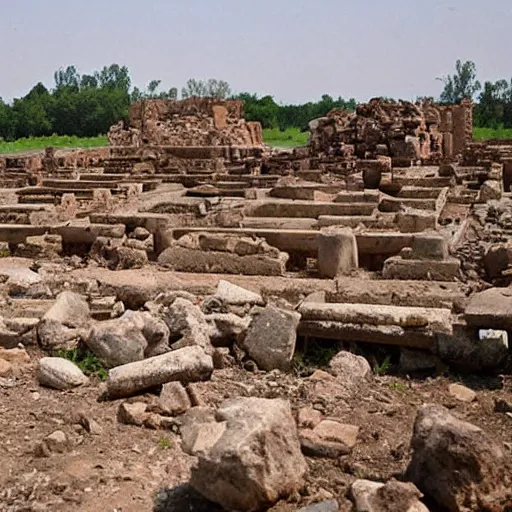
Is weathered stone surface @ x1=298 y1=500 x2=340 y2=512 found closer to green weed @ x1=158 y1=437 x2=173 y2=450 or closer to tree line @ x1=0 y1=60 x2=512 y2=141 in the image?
green weed @ x1=158 y1=437 x2=173 y2=450

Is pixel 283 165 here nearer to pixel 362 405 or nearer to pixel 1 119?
pixel 362 405

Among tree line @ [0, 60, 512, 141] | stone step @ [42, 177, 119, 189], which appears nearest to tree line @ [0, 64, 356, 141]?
tree line @ [0, 60, 512, 141]

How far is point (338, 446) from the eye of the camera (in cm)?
393

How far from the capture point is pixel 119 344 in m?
5.25

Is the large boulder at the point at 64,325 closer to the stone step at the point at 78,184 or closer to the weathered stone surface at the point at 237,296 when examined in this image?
the weathered stone surface at the point at 237,296

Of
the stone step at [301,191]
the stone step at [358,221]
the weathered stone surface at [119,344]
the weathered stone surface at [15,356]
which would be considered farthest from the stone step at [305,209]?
the weathered stone surface at [15,356]

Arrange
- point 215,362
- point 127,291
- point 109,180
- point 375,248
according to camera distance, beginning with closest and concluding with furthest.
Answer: point 215,362 < point 127,291 < point 375,248 < point 109,180

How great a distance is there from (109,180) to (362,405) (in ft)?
48.6

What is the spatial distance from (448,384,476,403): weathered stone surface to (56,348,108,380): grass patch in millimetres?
2420

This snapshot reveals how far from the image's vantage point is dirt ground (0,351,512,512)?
3.49 meters

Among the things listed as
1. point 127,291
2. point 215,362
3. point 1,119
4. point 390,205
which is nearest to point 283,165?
point 390,205

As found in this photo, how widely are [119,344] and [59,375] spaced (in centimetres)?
50

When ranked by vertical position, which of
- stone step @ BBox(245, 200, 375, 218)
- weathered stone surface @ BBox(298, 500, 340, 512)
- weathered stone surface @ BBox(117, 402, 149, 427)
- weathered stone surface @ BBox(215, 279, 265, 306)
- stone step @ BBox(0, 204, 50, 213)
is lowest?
weathered stone surface @ BBox(298, 500, 340, 512)

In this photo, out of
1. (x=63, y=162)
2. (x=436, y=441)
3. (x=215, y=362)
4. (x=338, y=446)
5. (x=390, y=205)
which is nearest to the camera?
(x=436, y=441)
